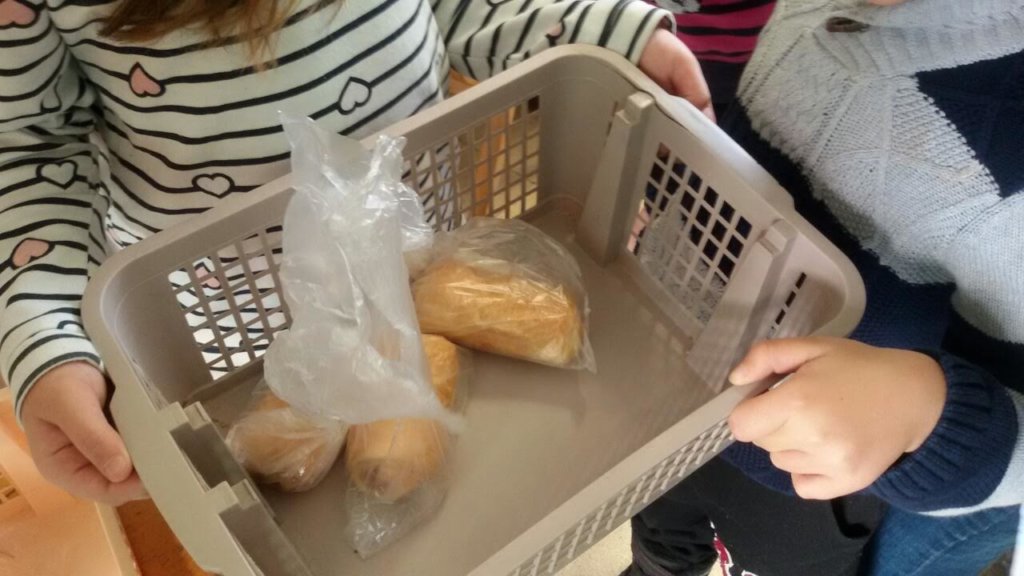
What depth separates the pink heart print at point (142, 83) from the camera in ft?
1.89

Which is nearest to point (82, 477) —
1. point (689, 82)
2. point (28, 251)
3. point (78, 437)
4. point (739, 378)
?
point (78, 437)

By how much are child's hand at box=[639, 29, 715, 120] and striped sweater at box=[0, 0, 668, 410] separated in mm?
16

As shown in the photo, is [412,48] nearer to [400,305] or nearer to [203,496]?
[400,305]

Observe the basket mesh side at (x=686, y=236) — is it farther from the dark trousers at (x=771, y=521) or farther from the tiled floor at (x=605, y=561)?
the tiled floor at (x=605, y=561)

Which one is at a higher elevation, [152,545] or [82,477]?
[82,477]

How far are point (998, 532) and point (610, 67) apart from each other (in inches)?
16.9

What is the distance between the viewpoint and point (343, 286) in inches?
21.8

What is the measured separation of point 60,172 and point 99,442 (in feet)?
0.71

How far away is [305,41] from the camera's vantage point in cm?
61

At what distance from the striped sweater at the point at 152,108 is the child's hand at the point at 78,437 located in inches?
0.5

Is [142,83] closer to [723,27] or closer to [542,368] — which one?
[542,368]

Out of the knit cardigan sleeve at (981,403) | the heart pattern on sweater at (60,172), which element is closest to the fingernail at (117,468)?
the heart pattern on sweater at (60,172)

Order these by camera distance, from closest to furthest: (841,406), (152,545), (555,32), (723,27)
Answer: (841,406), (555,32), (723,27), (152,545)

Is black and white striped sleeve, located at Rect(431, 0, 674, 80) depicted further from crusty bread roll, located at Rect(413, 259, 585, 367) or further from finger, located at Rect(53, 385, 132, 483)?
finger, located at Rect(53, 385, 132, 483)
